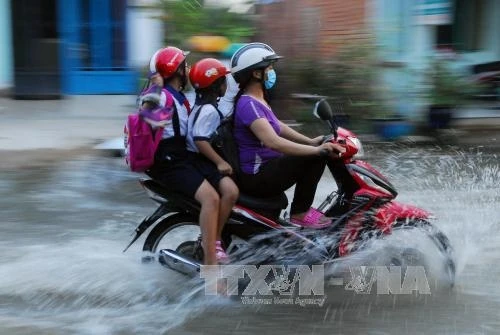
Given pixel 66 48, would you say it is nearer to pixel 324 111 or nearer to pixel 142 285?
pixel 142 285

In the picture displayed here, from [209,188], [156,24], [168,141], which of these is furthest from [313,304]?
→ [156,24]

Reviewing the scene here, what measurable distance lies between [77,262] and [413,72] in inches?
225

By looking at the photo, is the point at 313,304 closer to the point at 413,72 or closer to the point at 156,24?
the point at 413,72

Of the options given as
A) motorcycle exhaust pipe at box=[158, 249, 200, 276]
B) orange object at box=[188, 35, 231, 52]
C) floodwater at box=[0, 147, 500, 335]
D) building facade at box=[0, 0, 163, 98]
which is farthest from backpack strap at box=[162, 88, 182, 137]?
building facade at box=[0, 0, 163, 98]

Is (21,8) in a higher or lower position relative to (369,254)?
higher

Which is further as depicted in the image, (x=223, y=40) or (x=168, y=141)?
(x=223, y=40)

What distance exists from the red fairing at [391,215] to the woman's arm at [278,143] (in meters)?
0.51

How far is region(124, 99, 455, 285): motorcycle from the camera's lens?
4.70 meters

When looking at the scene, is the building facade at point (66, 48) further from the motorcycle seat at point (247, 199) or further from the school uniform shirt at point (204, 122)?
the school uniform shirt at point (204, 122)

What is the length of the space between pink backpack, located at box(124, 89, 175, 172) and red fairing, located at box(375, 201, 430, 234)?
1425 mm

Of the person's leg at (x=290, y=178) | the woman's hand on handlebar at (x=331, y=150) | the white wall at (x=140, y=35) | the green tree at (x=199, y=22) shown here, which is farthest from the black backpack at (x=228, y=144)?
the white wall at (x=140, y=35)

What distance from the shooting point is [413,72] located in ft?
31.8

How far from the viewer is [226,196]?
15.1ft

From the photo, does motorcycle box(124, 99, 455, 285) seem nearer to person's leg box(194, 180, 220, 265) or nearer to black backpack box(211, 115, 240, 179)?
person's leg box(194, 180, 220, 265)
